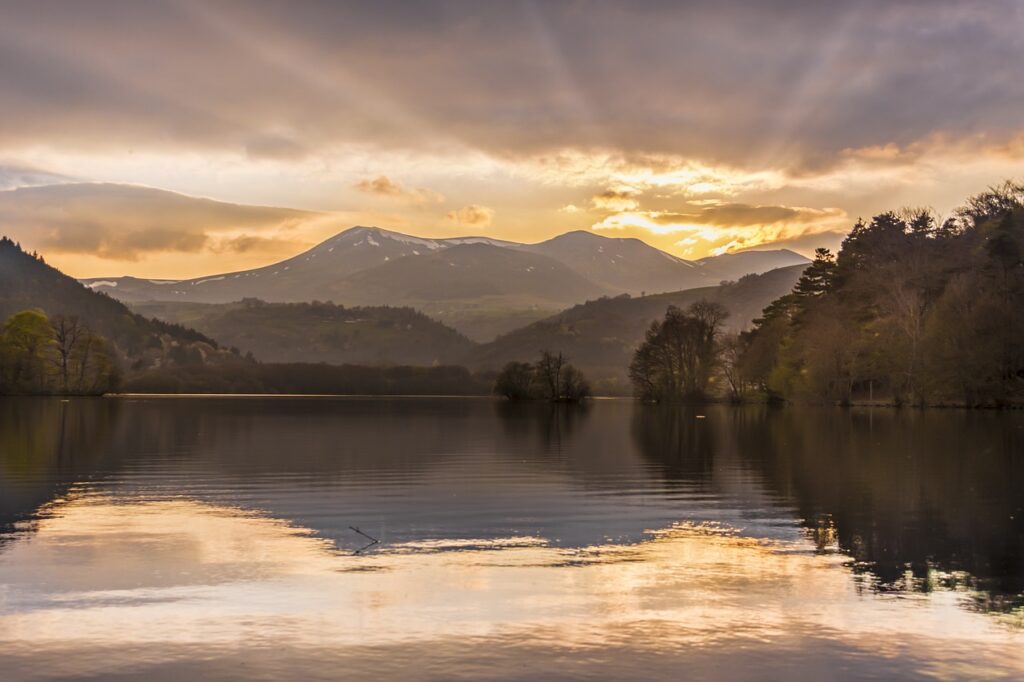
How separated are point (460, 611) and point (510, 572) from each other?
3.56m

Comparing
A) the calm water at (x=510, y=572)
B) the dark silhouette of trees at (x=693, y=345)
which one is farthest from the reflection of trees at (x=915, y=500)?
the dark silhouette of trees at (x=693, y=345)

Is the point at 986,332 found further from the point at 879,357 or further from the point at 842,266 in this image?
the point at 842,266

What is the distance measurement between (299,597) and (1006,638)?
498 inches

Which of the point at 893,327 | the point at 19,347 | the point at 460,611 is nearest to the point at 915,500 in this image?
the point at 460,611

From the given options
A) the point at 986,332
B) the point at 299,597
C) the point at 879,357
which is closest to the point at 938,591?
the point at 299,597

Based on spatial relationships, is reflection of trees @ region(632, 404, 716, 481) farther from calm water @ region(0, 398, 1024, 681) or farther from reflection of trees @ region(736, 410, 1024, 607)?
reflection of trees @ region(736, 410, 1024, 607)

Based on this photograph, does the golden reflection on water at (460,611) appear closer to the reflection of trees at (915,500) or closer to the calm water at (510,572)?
the calm water at (510,572)

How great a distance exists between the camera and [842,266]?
561 ft

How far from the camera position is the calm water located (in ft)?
48.0

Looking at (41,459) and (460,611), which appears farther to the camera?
(41,459)

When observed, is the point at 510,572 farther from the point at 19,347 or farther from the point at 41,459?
the point at 19,347

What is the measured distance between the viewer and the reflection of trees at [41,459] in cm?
3219

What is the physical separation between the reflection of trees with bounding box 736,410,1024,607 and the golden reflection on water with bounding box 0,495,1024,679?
1.84 meters

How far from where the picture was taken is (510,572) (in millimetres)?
20828
